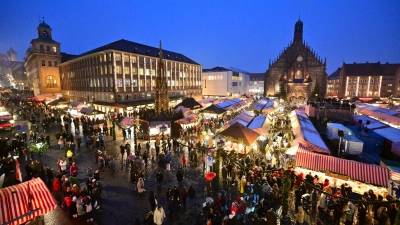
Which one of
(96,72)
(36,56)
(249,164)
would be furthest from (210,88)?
(249,164)

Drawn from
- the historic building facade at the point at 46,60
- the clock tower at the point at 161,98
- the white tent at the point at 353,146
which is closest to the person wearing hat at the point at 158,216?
the white tent at the point at 353,146

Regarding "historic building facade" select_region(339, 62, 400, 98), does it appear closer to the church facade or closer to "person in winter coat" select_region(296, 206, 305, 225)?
the church facade

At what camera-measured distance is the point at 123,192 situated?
37.4 ft

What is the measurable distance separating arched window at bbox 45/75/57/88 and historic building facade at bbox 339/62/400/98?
9653cm

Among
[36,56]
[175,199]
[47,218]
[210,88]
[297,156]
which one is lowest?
[47,218]

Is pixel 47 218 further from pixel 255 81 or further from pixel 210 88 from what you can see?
pixel 255 81

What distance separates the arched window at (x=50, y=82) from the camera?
2234 inches

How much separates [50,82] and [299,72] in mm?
75220

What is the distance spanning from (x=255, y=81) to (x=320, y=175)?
109854mm

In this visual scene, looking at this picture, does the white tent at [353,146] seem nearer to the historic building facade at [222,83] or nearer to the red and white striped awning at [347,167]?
the red and white striped awning at [347,167]

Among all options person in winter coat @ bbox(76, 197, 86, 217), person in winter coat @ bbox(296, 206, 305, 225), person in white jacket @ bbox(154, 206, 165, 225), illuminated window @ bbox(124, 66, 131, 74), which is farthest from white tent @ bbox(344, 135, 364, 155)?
illuminated window @ bbox(124, 66, 131, 74)

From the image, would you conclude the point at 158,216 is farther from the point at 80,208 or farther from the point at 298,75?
the point at 298,75

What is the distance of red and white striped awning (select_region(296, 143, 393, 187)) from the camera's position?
34.2 ft

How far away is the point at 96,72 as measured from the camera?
4003 centimetres
